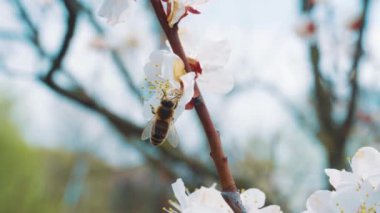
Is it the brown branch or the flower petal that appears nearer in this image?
the flower petal

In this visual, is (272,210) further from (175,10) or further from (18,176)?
(18,176)

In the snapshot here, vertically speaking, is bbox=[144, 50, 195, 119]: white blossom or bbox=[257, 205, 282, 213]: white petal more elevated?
bbox=[144, 50, 195, 119]: white blossom

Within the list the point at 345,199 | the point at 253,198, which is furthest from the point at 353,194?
the point at 253,198

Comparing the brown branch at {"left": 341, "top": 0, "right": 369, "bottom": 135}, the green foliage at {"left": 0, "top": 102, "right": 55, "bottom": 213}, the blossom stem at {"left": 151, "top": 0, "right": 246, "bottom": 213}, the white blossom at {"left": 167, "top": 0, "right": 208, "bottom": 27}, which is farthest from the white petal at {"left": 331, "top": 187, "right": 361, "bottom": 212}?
the green foliage at {"left": 0, "top": 102, "right": 55, "bottom": 213}

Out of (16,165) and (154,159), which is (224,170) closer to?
(154,159)

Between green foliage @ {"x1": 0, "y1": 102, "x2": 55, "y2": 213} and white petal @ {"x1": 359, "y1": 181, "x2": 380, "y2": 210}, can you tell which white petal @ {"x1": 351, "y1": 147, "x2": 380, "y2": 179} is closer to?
white petal @ {"x1": 359, "y1": 181, "x2": 380, "y2": 210}

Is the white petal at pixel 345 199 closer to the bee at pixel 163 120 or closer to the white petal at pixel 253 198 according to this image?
the white petal at pixel 253 198

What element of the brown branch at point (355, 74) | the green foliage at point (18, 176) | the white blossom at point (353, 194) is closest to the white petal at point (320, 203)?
the white blossom at point (353, 194)

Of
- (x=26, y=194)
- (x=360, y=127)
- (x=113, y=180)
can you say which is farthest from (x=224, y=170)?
(x=113, y=180)
